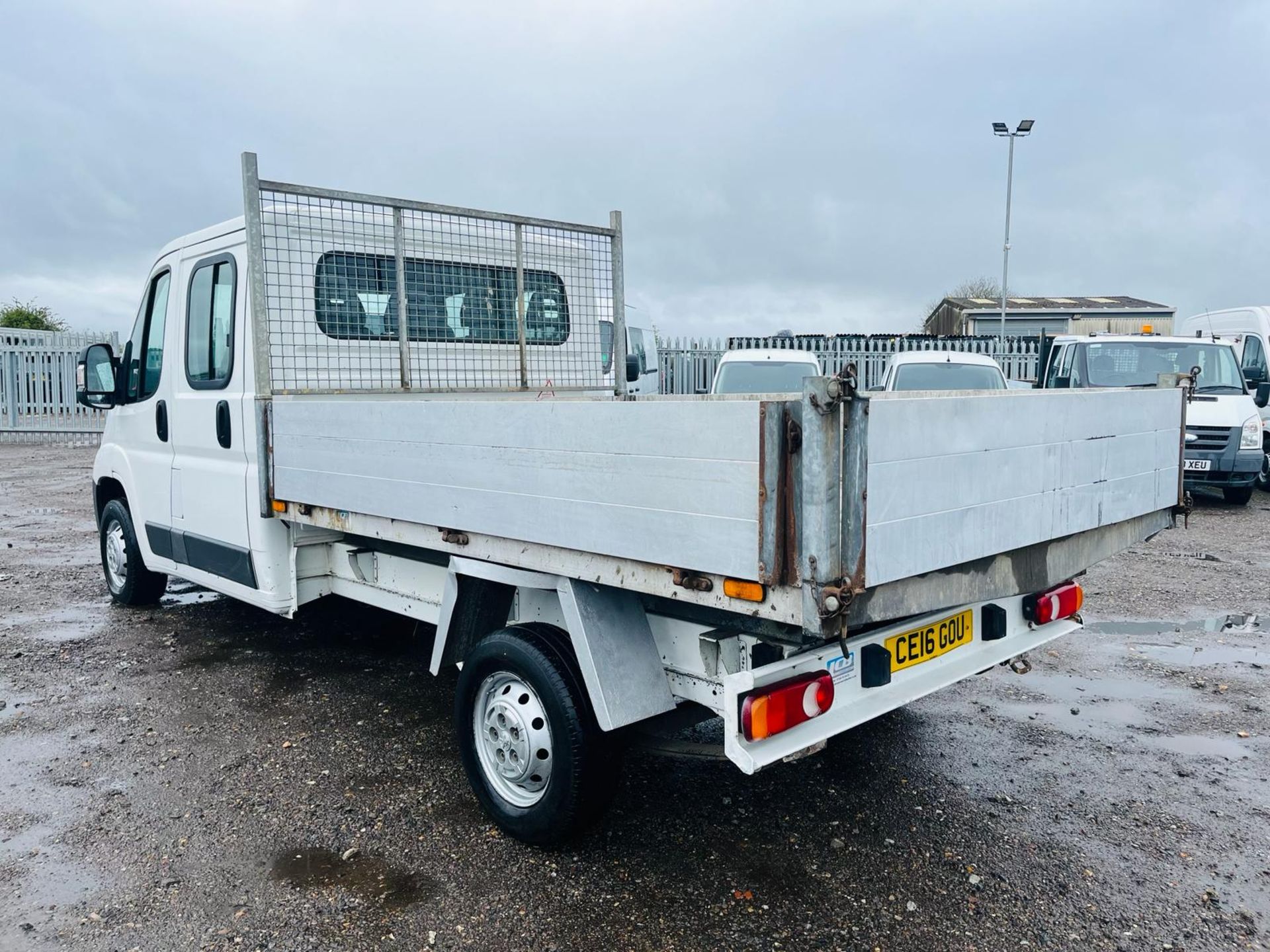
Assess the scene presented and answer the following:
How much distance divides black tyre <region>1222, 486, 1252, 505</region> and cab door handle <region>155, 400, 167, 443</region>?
38.4 feet

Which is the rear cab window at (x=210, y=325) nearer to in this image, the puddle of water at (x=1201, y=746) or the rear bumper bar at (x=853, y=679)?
the rear bumper bar at (x=853, y=679)

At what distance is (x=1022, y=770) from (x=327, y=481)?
327 centimetres

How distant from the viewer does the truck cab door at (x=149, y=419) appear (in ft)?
18.7

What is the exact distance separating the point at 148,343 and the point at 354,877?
403cm

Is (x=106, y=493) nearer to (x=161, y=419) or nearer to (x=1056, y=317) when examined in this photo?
(x=161, y=419)

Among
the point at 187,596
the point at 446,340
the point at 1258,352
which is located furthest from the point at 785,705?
the point at 1258,352

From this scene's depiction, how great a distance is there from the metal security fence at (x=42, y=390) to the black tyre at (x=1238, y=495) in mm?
21293

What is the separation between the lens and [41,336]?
2195 cm

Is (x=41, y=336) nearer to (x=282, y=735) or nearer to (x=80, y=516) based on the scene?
(x=80, y=516)

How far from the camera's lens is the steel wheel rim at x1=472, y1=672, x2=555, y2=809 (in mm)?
3357

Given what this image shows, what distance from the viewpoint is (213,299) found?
5.21 m

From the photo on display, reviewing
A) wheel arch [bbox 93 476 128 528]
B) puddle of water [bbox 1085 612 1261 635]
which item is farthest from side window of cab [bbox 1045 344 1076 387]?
wheel arch [bbox 93 476 128 528]

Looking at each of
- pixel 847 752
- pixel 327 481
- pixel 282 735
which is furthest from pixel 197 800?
pixel 847 752

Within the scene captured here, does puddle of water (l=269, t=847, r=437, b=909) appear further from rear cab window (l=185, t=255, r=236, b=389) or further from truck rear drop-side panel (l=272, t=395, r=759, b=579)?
rear cab window (l=185, t=255, r=236, b=389)
